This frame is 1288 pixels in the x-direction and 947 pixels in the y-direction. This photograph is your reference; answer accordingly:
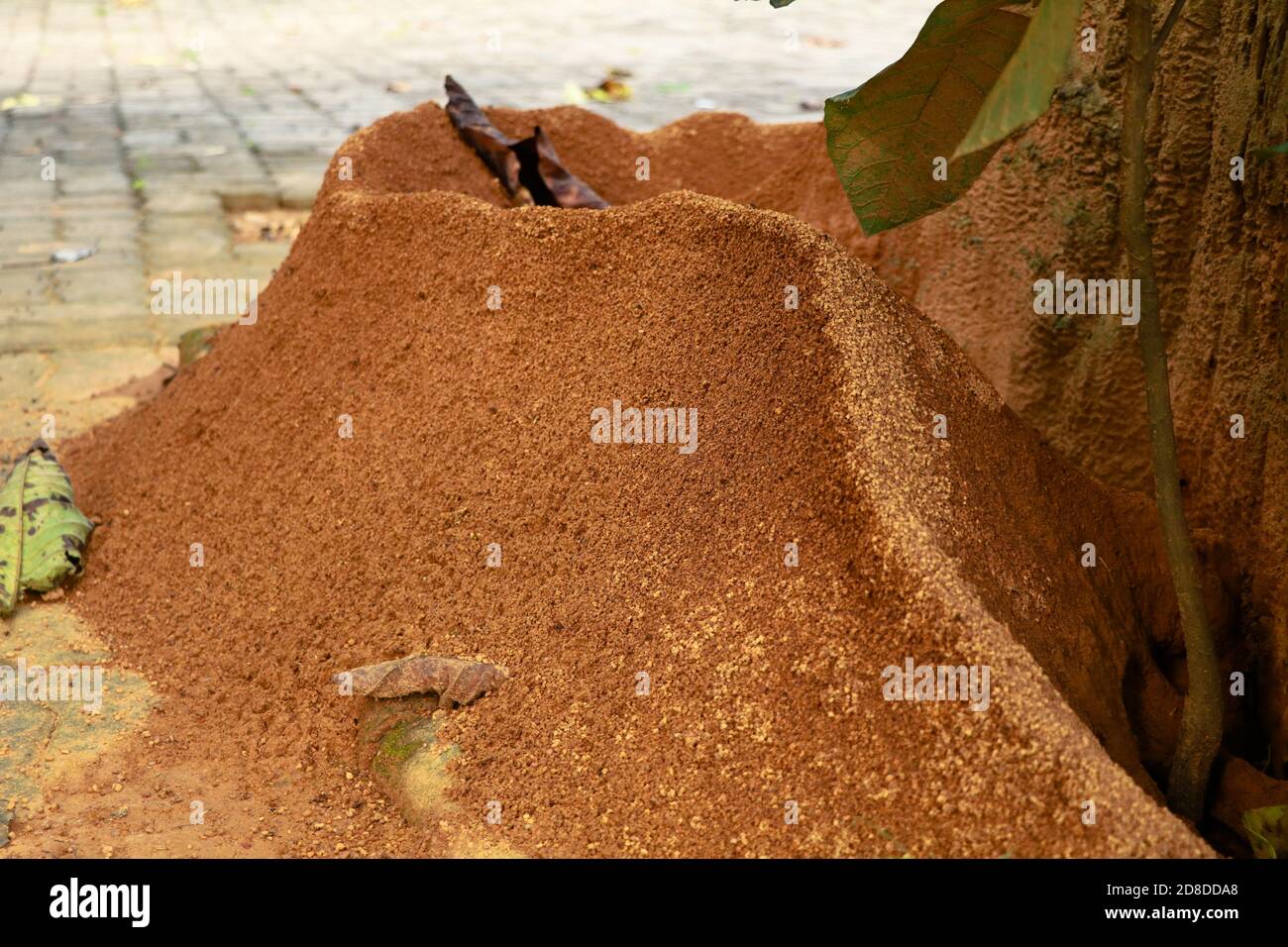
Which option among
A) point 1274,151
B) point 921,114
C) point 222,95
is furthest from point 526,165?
point 222,95

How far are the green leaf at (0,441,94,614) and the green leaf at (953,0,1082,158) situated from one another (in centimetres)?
191

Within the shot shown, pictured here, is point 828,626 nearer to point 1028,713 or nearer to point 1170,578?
point 1028,713

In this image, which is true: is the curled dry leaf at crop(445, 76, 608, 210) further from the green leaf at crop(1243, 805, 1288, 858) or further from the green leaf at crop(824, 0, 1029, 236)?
the green leaf at crop(1243, 805, 1288, 858)

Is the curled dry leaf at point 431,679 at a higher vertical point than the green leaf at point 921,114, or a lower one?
lower

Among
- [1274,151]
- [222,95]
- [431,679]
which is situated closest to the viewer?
[1274,151]

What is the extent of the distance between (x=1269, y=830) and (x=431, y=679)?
1.14m

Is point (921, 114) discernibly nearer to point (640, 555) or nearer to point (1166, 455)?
point (1166, 455)

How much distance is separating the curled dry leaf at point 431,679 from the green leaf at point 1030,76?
101 centimetres

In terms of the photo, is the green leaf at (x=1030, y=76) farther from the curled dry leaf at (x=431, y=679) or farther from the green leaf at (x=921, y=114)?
the curled dry leaf at (x=431, y=679)

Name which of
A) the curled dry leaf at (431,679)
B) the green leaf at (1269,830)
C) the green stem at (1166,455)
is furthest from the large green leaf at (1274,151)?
the curled dry leaf at (431,679)

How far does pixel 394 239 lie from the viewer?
248 cm

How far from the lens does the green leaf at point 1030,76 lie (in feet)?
4.03

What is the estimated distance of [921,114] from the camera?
1.73m

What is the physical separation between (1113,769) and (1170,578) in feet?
2.52
